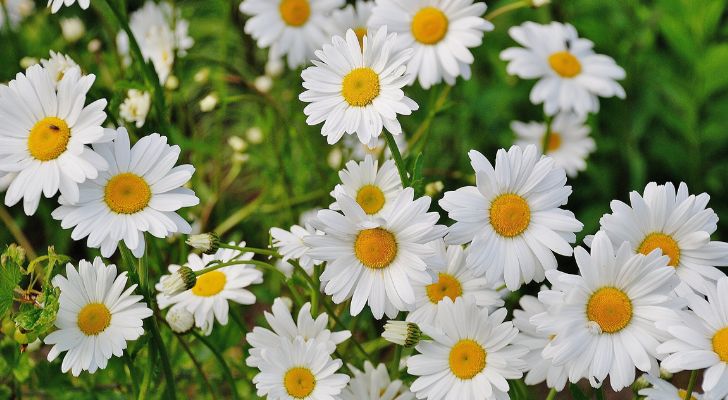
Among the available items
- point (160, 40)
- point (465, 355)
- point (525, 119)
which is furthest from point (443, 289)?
point (525, 119)

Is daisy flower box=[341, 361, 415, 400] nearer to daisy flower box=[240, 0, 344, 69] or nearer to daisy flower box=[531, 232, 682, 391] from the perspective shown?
daisy flower box=[531, 232, 682, 391]

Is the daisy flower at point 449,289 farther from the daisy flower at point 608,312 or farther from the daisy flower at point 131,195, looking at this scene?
the daisy flower at point 131,195

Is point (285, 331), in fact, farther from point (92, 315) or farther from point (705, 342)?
point (705, 342)

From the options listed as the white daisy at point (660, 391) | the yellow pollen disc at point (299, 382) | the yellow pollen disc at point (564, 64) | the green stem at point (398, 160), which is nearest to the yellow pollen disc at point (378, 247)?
the green stem at point (398, 160)

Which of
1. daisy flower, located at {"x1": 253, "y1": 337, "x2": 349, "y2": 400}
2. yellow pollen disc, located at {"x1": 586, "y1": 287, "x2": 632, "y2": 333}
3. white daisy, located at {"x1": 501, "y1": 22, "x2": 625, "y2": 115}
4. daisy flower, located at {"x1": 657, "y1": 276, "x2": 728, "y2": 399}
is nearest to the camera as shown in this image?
daisy flower, located at {"x1": 657, "y1": 276, "x2": 728, "y2": 399}

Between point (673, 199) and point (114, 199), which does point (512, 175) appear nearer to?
point (673, 199)

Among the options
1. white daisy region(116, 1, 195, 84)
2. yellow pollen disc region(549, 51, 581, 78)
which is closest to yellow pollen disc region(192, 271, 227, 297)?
white daisy region(116, 1, 195, 84)
